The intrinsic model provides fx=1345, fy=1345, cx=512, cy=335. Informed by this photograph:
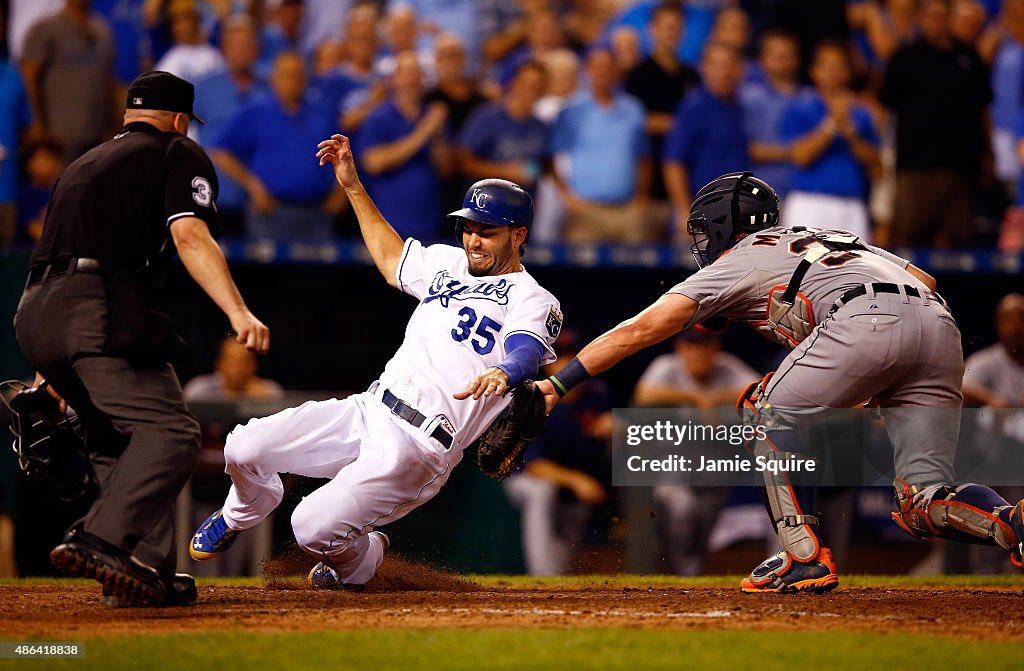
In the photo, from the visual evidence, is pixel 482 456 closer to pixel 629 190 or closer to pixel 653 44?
pixel 629 190

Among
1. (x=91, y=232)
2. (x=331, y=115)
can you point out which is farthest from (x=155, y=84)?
(x=331, y=115)

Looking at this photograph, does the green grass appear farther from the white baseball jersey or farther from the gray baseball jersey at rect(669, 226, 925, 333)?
the gray baseball jersey at rect(669, 226, 925, 333)

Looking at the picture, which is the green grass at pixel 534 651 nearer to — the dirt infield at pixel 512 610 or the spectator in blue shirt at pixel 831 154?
the dirt infield at pixel 512 610

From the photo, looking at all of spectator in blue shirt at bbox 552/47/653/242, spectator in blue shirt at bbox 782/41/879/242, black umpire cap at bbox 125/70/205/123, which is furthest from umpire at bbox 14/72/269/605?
spectator in blue shirt at bbox 782/41/879/242

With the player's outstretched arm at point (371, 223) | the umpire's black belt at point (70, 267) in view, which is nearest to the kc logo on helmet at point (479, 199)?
the player's outstretched arm at point (371, 223)

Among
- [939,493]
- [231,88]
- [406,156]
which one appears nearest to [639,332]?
[939,493]

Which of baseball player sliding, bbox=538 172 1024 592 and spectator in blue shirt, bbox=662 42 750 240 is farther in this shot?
spectator in blue shirt, bbox=662 42 750 240
